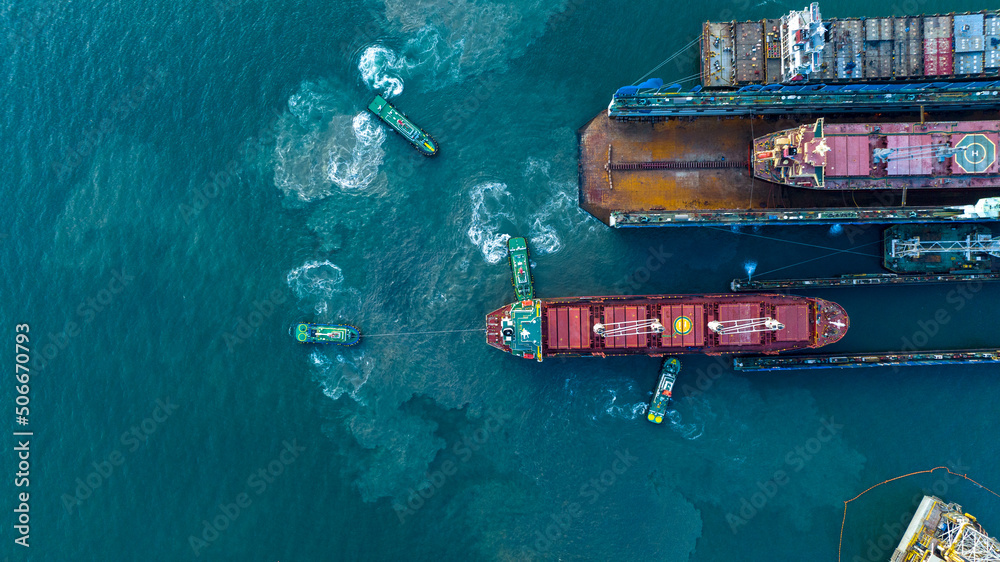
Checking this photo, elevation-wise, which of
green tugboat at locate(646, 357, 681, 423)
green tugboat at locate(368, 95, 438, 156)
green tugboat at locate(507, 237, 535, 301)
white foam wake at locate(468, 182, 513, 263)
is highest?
green tugboat at locate(368, 95, 438, 156)

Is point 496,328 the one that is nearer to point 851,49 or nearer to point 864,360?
point 864,360

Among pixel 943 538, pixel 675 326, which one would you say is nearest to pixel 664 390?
pixel 675 326

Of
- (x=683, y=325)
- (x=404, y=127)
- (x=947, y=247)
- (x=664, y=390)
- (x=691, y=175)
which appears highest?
(x=404, y=127)

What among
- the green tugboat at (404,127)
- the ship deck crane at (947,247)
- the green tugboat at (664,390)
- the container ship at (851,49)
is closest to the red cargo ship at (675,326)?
the green tugboat at (664,390)

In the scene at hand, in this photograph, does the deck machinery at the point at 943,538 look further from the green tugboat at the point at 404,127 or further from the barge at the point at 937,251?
the green tugboat at the point at 404,127

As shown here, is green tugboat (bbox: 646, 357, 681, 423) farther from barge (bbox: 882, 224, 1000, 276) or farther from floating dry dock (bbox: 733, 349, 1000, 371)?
barge (bbox: 882, 224, 1000, 276)

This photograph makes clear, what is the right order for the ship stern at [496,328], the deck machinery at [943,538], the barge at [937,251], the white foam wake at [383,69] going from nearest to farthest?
the deck machinery at [943,538] → the barge at [937,251] → the ship stern at [496,328] → the white foam wake at [383,69]

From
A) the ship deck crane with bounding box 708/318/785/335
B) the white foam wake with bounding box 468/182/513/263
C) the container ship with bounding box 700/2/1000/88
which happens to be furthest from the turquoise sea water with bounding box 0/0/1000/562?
the ship deck crane with bounding box 708/318/785/335
